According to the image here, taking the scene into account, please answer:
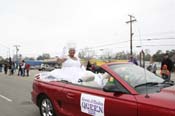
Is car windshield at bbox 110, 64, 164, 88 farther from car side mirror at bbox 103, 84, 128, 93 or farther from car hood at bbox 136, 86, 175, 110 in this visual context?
car hood at bbox 136, 86, 175, 110

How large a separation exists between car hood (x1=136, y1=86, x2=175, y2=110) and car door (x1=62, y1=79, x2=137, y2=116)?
0.15 metres

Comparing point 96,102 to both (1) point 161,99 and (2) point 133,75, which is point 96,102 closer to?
(2) point 133,75

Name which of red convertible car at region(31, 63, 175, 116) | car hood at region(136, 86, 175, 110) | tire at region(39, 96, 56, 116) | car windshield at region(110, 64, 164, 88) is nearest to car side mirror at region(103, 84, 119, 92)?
red convertible car at region(31, 63, 175, 116)

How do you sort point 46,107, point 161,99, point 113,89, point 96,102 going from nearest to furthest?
point 161,99 < point 113,89 < point 96,102 < point 46,107

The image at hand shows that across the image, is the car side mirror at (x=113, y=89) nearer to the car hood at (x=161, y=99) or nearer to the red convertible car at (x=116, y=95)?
the red convertible car at (x=116, y=95)

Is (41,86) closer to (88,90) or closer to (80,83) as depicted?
(80,83)

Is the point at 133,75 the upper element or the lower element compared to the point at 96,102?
upper

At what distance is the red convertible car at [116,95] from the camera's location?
3824 millimetres

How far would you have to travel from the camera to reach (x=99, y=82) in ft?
16.4

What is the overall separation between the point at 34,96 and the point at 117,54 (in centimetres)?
7423

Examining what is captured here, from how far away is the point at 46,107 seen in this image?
620cm

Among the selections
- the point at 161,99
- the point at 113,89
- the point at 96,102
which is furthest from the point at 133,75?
the point at 161,99

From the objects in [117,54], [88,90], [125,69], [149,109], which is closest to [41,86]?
[88,90]

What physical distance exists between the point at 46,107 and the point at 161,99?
3130 mm
